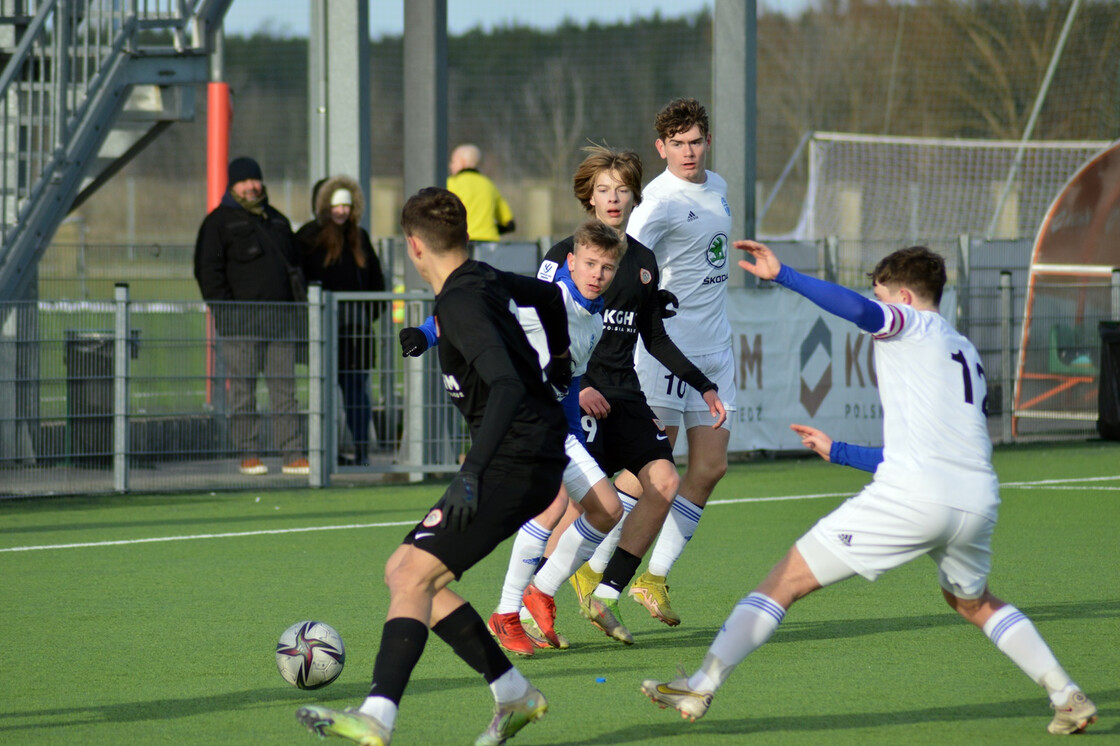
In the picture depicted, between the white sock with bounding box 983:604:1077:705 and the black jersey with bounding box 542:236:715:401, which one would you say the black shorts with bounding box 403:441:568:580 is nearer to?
the white sock with bounding box 983:604:1077:705

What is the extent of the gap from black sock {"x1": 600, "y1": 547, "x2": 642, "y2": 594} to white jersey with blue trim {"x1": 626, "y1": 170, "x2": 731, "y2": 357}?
1117mm

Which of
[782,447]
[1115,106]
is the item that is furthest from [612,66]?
[782,447]

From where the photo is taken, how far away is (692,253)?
718 centimetres

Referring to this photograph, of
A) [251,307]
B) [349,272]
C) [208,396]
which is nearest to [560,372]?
[251,307]

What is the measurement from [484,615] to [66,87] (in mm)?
7271

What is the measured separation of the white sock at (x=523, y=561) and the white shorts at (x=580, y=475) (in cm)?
20

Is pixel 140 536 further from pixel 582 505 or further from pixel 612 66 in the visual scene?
pixel 612 66

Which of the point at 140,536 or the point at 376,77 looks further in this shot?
the point at 376,77

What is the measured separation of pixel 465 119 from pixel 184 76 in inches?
1689

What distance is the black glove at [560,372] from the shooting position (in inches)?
214

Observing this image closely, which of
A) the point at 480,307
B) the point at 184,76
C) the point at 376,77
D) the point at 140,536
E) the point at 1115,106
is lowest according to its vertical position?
the point at 140,536

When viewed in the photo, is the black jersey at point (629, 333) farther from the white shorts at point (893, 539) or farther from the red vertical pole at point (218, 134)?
the red vertical pole at point (218, 134)

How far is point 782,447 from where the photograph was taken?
46.5 ft

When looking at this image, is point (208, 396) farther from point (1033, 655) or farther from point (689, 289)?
point (1033, 655)
